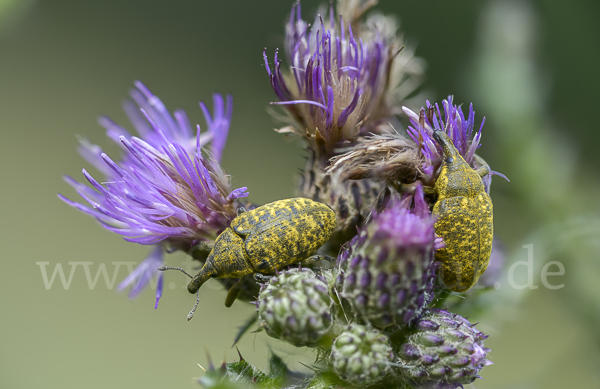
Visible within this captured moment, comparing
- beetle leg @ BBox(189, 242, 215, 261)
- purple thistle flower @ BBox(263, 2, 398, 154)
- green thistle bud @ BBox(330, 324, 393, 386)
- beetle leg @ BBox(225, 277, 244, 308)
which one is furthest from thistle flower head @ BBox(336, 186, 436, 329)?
beetle leg @ BBox(189, 242, 215, 261)

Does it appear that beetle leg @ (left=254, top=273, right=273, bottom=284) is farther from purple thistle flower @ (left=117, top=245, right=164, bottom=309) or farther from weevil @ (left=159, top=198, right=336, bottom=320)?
purple thistle flower @ (left=117, top=245, right=164, bottom=309)

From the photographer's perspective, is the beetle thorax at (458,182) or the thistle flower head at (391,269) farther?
the beetle thorax at (458,182)

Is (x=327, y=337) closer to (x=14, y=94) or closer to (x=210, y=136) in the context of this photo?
(x=210, y=136)

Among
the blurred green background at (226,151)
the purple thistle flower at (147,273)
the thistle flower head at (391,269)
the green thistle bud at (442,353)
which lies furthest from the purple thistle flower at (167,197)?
the blurred green background at (226,151)

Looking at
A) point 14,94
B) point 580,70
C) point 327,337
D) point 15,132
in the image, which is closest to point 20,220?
point 15,132

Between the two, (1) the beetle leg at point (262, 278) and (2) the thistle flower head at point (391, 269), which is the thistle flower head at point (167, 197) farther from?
(2) the thistle flower head at point (391, 269)
